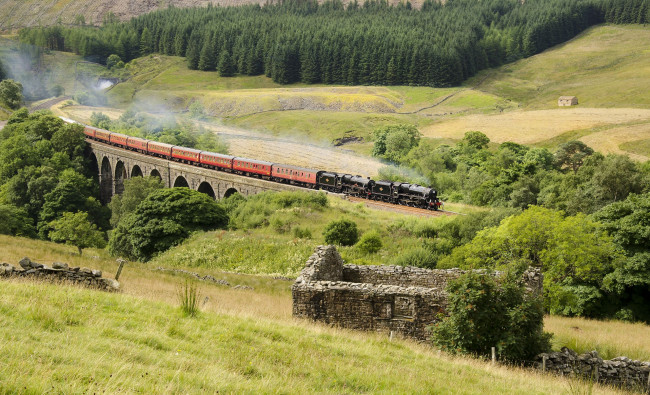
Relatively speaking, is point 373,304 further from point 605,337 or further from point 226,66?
point 226,66

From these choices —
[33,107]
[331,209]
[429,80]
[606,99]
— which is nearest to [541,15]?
[429,80]

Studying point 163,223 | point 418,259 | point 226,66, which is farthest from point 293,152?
point 226,66

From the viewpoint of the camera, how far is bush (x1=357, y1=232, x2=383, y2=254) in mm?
38844

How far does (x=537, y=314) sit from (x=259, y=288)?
1642cm

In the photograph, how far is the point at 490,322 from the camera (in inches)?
542

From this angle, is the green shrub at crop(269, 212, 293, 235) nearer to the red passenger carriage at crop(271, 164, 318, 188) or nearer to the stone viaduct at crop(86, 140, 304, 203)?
the stone viaduct at crop(86, 140, 304, 203)

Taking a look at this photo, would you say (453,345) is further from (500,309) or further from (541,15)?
(541,15)

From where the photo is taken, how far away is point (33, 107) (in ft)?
442

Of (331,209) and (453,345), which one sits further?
(331,209)

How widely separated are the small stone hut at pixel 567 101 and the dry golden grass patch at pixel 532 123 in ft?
19.3

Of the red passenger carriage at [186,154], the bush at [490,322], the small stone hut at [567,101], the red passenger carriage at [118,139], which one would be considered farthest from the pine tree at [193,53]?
the bush at [490,322]

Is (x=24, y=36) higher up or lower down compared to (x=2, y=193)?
higher up

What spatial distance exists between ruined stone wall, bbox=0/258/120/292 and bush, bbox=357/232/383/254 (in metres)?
24.2

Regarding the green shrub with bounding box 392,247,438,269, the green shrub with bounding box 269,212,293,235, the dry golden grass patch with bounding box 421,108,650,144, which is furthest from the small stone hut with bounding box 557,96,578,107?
the green shrub with bounding box 392,247,438,269
